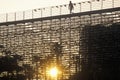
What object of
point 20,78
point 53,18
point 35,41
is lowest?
point 20,78

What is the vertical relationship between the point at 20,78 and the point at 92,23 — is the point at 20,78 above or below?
below

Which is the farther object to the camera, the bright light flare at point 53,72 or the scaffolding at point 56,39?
the bright light flare at point 53,72

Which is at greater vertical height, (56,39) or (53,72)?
(56,39)

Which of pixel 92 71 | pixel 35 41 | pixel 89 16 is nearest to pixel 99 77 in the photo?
pixel 92 71

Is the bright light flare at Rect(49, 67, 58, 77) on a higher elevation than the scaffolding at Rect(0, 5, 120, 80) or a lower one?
lower

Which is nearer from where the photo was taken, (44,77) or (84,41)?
(84,41)

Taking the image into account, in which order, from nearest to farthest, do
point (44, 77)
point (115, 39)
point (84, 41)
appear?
point (115, 39), point (84, 41), point (44, 77)

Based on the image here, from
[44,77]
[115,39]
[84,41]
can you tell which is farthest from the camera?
[44,77]

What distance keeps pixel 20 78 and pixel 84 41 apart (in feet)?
16.1

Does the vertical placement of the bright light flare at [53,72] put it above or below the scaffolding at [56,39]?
below

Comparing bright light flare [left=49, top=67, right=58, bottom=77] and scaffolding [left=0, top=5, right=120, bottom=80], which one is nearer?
scaffolding [left=0, top=5, right=120, bottom=80]

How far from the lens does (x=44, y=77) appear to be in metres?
21.1

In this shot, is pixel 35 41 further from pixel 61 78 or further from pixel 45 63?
pixel 61 78

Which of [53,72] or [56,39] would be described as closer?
[53,72]
